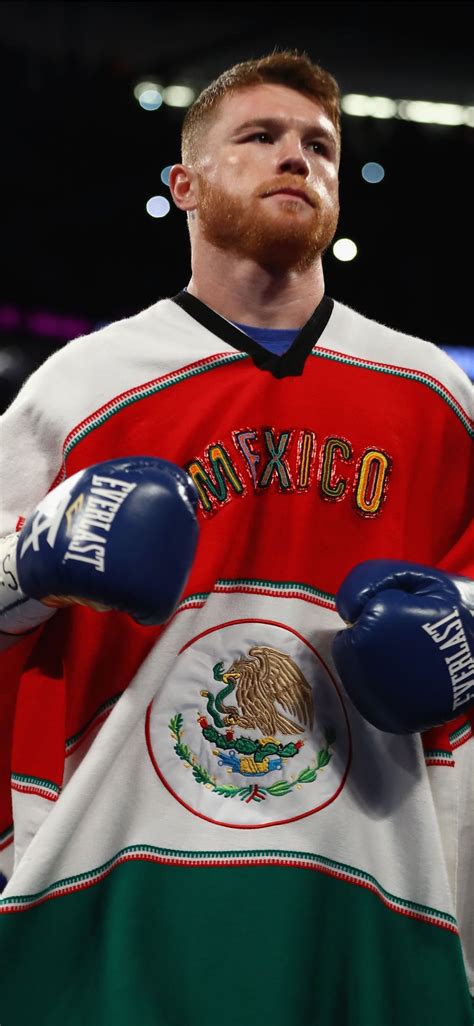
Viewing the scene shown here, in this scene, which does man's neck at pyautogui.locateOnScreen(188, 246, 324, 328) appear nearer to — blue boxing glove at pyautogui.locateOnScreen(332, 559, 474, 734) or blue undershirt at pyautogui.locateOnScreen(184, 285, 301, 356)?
blue undershirt at pyautogui.locateOnScreen(184, 285, 301, 356)

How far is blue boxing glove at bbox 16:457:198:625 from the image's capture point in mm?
1082

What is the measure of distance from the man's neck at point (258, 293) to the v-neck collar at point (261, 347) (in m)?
0.02

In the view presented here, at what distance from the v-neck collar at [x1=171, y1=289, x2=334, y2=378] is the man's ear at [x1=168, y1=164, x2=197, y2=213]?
0.17 metres

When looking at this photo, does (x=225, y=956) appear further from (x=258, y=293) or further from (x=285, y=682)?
(x=258, y=293)

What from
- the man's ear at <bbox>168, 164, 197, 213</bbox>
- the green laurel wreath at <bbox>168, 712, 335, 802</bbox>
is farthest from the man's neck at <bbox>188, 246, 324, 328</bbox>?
the green laurel wreath at <bbox>168, 712, 335, 802</bbox>

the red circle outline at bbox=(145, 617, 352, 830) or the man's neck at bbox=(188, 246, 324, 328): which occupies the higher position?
the man's neck at bbox=(188, 246, 324, 328)

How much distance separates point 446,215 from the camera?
4.56 meters

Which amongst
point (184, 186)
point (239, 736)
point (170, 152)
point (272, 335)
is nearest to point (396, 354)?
point (272, 335)

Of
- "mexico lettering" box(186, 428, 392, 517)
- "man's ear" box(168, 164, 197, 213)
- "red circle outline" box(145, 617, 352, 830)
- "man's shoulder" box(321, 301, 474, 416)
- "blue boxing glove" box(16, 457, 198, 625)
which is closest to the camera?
"blue boxing glove" box(16, 457, 198, 625)

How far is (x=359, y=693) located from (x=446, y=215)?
3728mm

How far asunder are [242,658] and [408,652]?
0.21 meters

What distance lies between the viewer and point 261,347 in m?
1.43

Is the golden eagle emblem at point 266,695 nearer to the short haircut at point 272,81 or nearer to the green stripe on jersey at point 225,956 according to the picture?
the green stripe on jersey at point 225,956

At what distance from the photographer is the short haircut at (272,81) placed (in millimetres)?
1539
